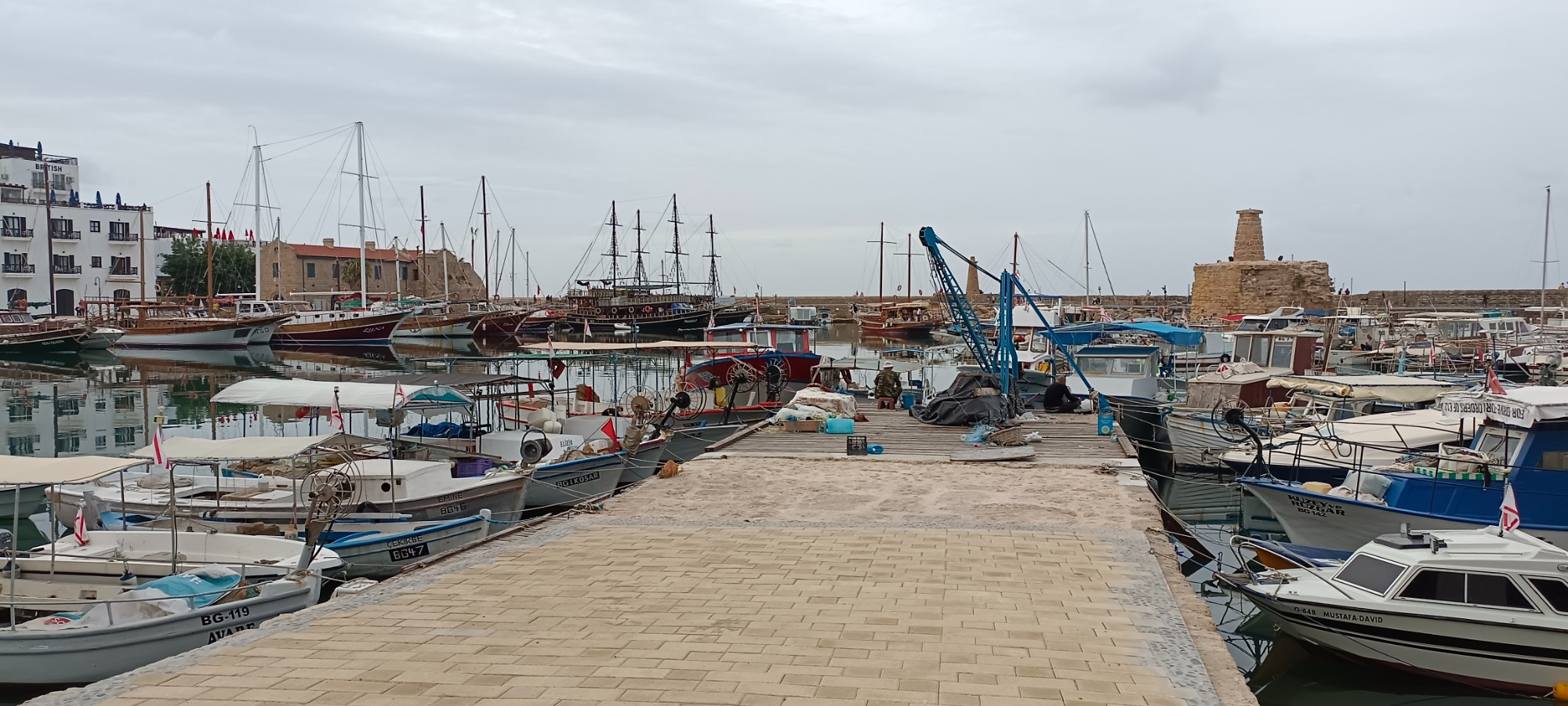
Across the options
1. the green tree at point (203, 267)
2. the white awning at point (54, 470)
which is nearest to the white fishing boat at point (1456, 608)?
the white awning at point (54, 470)

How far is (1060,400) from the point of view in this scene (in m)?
23.3

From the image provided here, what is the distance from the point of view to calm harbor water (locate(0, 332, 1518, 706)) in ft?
35.4

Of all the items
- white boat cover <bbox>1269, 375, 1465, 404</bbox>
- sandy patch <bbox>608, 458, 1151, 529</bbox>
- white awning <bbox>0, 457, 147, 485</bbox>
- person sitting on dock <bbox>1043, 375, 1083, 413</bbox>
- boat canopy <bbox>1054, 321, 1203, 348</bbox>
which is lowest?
sandy patch <bbox>608, 458, 1151, 529</bbox>

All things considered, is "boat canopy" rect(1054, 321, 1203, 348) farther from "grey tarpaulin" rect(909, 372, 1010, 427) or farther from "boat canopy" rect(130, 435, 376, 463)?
"boat canopy" rect(130, 435, 376, 463)

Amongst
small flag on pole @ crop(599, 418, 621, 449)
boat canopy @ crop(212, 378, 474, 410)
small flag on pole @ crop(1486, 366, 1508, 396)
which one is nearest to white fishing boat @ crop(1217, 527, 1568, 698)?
small flag on pole @ crop(1486, 366, 1508, 396)

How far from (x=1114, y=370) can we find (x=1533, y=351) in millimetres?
15614

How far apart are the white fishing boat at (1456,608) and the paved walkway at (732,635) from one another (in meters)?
2.06

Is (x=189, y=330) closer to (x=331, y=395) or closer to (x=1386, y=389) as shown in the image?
(x=331, y=395)

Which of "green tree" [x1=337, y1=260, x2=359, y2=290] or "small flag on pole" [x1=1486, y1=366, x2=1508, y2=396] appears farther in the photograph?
"green tree" [x1=337, y1=260, x2=359, y2=290]

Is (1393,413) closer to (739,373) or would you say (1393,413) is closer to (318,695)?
(739,373)

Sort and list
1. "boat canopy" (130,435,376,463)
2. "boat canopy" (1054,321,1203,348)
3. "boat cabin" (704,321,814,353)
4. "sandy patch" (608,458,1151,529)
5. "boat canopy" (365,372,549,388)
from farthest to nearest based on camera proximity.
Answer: "boat cabin" (704,321,814,353)
"boat canopy" (1054,321,1203,348)
"boat canopy" (365,372,549,388)
"boat canopy" (130,435,376,463)
"sandy patch" (608,458,1151,529)

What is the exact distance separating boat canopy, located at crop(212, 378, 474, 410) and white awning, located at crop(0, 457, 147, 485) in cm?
508

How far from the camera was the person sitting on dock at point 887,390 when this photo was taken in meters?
24.7

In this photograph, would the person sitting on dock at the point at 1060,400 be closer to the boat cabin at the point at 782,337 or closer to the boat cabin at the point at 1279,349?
the boat cabin at the point at 1279,349
